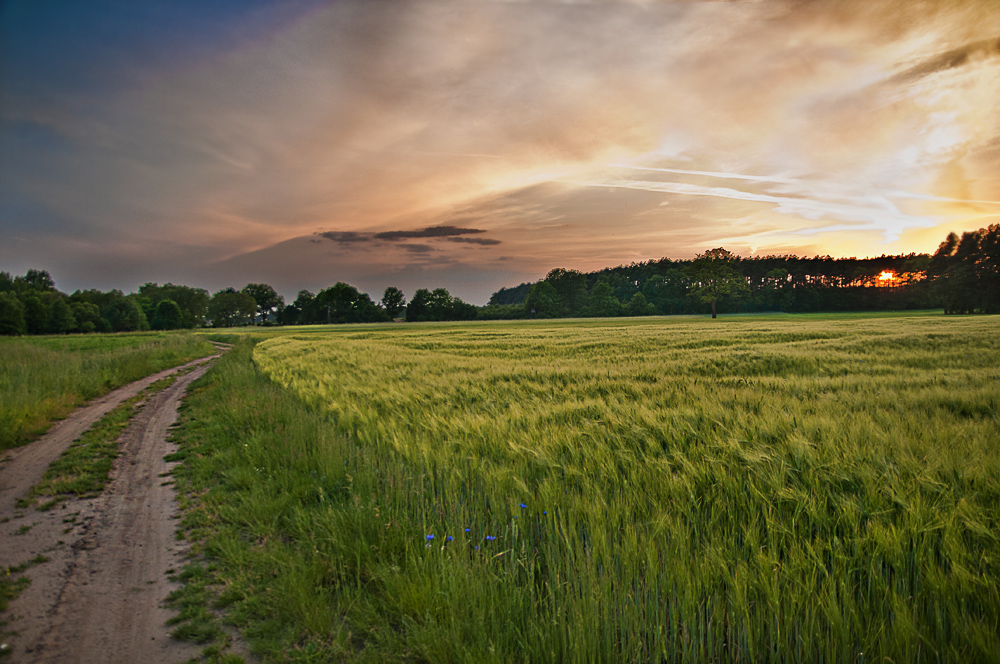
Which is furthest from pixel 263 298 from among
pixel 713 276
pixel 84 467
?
pixel 84 467

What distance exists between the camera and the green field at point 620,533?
212cm

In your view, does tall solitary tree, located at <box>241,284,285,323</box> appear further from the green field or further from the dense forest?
the green field

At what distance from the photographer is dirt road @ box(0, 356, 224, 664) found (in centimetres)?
271

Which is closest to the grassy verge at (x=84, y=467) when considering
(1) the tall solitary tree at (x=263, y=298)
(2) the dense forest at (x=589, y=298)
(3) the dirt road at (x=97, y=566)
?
(3) the dirt road at (x=97, y=566)

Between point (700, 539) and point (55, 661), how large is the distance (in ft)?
14.4

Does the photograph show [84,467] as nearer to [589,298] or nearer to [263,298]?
[589,298]

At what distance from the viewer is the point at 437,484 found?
4.34m

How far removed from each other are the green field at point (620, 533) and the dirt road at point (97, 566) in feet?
1.24

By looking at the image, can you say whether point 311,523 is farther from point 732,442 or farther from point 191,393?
point 191,393

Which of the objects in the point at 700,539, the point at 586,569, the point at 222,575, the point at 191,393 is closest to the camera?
the point at 586,569

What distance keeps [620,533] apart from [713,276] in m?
105

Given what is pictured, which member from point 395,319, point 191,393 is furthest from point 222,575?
point 395,319

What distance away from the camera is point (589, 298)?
132m

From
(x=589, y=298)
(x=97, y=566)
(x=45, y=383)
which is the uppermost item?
(x=589, y=298)
